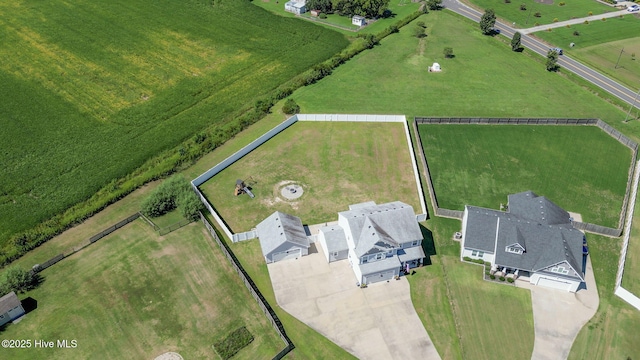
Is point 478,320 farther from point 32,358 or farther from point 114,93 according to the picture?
point 114,93

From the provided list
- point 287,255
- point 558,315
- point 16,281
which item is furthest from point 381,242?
point 16,281

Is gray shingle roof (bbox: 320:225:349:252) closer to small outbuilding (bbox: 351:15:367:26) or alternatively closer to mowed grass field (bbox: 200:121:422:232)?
mowed grass field (bbox: 200:121:422:232)

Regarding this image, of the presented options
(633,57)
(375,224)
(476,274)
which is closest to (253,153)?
(375,224)

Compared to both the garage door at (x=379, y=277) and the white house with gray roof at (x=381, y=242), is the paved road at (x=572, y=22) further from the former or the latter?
the garage door at (x=379, y=277)

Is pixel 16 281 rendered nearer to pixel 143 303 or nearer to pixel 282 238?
pixel 143 303

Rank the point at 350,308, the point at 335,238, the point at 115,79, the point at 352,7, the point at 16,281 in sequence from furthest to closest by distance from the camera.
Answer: the point at 352,7
the point at 115,79
the point at 335,238
the point at 350,308
the point at 16,281

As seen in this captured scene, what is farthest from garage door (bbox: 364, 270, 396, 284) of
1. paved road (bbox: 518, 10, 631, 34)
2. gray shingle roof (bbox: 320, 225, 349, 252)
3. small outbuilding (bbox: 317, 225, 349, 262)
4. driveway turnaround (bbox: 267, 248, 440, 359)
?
paved road (bbox: 518, 10, 631, 34)
